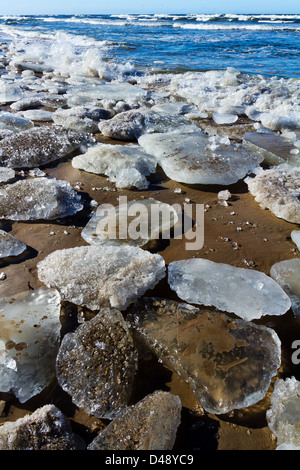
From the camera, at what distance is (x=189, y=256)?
167 centimetres

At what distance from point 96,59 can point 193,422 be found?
6.54 meters

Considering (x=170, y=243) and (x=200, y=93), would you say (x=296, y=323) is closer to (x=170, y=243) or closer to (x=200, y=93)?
(x=170, y=243)

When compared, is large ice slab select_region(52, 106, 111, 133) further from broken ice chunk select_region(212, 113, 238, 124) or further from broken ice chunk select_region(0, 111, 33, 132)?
broken ice chunk select_region(212, 113, 238, 124)

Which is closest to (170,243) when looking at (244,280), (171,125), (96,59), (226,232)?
(226,232)

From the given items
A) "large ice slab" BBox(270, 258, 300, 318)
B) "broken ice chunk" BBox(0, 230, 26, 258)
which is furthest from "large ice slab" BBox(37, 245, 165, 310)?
"large ice slab" BBox(270, 258, 300, 318)

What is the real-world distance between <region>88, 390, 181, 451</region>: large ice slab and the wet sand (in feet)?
0.21

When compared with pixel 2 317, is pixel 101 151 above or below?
above

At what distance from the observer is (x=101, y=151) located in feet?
7.80

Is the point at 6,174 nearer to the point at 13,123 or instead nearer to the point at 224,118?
the point at 13,123

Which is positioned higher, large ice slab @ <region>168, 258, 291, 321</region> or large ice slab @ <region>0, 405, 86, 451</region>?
large ice slab @ <region>168, 258, 291, 321</region>

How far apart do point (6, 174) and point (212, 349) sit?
1.90m

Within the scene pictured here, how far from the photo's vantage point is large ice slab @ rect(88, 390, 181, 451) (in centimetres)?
90

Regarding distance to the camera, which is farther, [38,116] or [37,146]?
[38,116]

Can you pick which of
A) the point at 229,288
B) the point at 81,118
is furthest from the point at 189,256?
the point at 81,118
